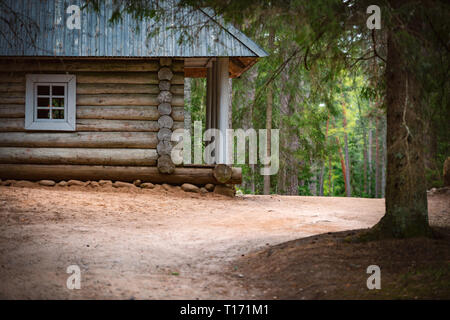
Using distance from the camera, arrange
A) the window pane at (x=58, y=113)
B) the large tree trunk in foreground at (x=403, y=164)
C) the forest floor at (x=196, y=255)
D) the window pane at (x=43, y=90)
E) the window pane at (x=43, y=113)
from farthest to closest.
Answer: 1. the window pane at (x=58, y=113)
2. the window pane at (x=43, y=113)
3. the window pane at (x=43, y=90)
4. the large tree trunk in foreground at (x=403, y=164)
5. the forest floor at (x=196, y=255)

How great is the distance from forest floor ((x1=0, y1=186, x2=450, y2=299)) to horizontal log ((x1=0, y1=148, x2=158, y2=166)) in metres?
2.94

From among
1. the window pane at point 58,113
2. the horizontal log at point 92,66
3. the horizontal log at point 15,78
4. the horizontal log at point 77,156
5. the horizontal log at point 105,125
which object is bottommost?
the horizontal log at point 77,156

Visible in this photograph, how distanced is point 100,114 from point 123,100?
0.81 m

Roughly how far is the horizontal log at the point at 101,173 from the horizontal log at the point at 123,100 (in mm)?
1925

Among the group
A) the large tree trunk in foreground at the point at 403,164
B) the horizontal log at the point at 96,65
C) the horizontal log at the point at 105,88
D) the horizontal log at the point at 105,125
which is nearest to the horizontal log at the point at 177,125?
the horizontal log at the point at 105,125

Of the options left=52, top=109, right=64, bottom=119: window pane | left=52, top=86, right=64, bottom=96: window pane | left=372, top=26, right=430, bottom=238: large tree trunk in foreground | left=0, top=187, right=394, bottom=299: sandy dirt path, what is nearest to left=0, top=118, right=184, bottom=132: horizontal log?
left=0, top=187, right=394, bottom=299: sandy dirt path

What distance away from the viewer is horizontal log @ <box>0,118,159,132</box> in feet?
44.2

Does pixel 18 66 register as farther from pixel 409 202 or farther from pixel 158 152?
pixel 409 202

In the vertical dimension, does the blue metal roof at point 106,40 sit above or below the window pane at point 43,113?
above

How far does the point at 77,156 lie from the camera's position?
13367 millimetres

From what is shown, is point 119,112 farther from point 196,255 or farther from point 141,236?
point 196,255

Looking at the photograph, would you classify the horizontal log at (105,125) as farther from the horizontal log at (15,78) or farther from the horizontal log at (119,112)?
the horizontal log at (15,78)

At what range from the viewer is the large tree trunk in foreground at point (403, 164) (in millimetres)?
5855

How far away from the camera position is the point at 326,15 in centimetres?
548
